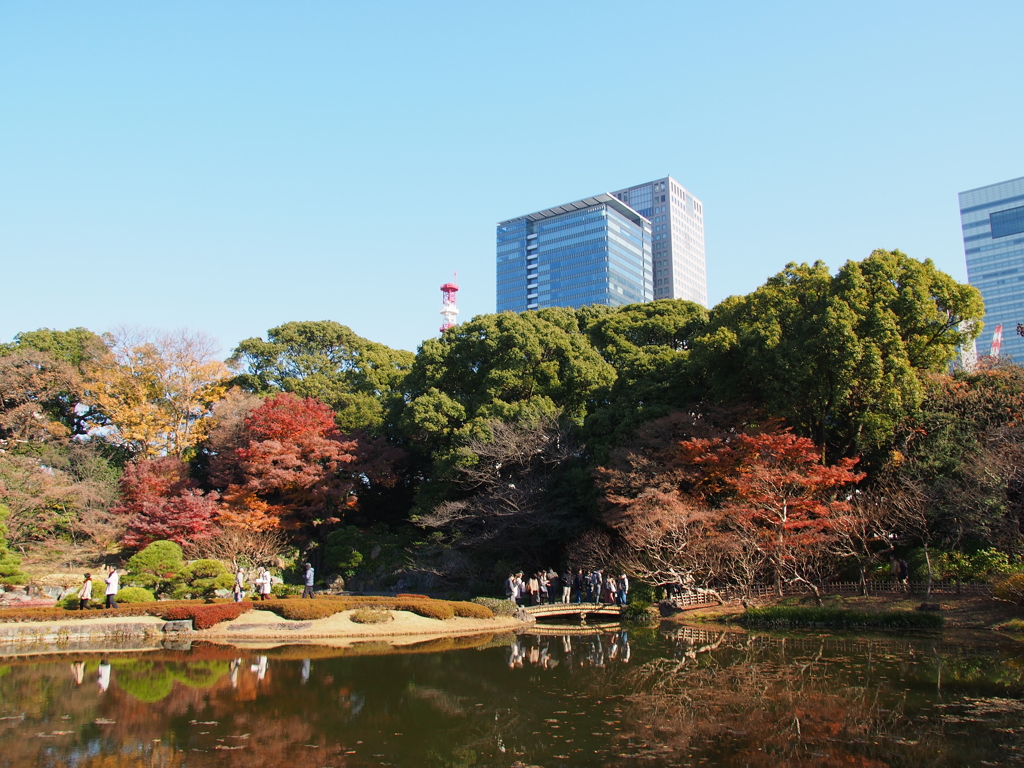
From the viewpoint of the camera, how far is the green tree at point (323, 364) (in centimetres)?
3591

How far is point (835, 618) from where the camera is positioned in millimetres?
16188

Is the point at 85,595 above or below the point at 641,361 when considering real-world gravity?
below

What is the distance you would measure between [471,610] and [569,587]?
4031 mm

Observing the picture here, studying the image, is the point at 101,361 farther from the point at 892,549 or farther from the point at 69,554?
the point at 892,549

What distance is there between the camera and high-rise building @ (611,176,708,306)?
112 metres

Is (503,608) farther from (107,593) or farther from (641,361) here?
→ (641,361)

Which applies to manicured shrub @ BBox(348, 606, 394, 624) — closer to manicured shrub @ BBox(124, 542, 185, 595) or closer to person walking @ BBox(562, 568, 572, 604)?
person walking @ BBox(562, 568, 572, 604)

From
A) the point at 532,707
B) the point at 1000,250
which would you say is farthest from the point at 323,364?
the point at 1000,250

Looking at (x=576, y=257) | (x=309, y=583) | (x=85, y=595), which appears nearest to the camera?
(x=85, y=595)

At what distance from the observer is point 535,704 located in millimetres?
9242

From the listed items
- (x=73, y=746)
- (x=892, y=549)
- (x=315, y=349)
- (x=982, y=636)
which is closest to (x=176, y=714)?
(x=73, y=746)

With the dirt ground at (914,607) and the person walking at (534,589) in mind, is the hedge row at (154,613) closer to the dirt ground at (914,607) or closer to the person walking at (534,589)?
the person walking at (534,589)

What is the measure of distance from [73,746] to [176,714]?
149cm

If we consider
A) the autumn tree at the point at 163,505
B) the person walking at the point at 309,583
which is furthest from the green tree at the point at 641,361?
the autumn tree at the point at 163,505
